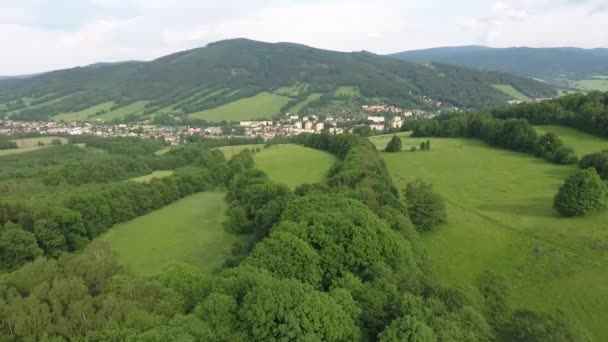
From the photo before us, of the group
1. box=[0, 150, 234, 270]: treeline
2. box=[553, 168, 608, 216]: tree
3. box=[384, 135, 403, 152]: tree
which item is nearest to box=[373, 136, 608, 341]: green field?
box=[553, 168, 608, 216]: tree

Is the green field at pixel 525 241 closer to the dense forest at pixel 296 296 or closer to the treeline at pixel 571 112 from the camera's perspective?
the dense forest at pixel 296 296

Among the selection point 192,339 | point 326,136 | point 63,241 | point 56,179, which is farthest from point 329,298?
point 326,136

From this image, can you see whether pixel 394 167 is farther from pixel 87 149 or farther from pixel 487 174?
pixel 87 149

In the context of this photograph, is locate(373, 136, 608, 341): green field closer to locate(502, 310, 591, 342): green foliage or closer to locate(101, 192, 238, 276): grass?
locate(502, 310, 591, 342): green foliage

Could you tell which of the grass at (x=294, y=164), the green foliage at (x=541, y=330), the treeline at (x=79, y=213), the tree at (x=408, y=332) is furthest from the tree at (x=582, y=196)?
the treeline at (x=79, y=213)

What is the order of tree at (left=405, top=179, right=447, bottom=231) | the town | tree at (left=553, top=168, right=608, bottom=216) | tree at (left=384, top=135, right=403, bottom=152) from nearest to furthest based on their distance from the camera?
tree at (left=553, top=168, right=608, bottom=216) < tree at (left=405, top=179, right=447, bottom=231) < tree at (left=384, top=135, right=403, bottom=152) < the town

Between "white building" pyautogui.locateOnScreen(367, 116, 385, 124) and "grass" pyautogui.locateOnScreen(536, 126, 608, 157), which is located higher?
"grass" pyautogui.locateOnScreen(536, 126, 608, 157)
